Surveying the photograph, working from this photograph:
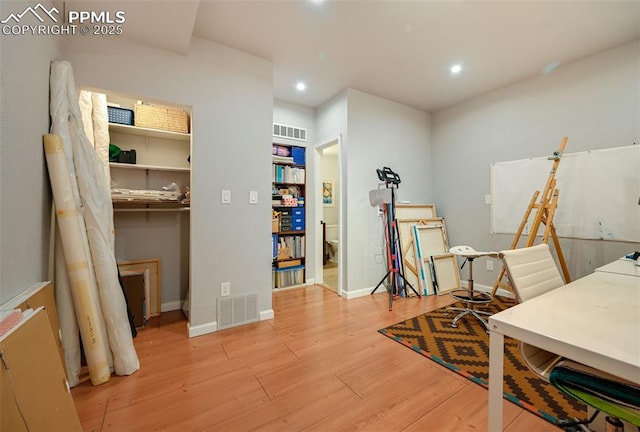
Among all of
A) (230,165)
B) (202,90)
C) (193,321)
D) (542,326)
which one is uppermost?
(202,90)

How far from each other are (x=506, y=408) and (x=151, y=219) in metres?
3.42

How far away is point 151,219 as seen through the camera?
283 centimetres

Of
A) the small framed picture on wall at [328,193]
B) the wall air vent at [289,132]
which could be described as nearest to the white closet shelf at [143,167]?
the wall air vent at [289,132]

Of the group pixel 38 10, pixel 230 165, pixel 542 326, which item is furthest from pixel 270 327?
pixel 38 10

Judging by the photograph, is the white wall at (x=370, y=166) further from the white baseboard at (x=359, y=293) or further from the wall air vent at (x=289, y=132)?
the wall air vent at (x=289, y=132)

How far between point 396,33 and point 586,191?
2618 millimetres

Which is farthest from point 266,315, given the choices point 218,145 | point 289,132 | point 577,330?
point 289,132

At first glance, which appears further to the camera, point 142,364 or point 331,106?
point 331,106

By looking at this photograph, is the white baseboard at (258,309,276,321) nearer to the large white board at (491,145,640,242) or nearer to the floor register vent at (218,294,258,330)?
the floor register vent at (218,294,258,330)

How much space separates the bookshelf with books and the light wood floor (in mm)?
1300

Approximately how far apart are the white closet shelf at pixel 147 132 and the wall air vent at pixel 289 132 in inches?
47.7

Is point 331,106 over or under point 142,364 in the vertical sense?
over

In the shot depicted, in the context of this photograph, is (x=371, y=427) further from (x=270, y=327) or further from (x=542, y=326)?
(x=270, y=327)

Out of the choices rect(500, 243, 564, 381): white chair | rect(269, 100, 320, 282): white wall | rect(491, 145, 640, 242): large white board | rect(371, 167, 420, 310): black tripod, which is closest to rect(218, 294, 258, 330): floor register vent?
rect(269, 100, 320, 282): white wall
